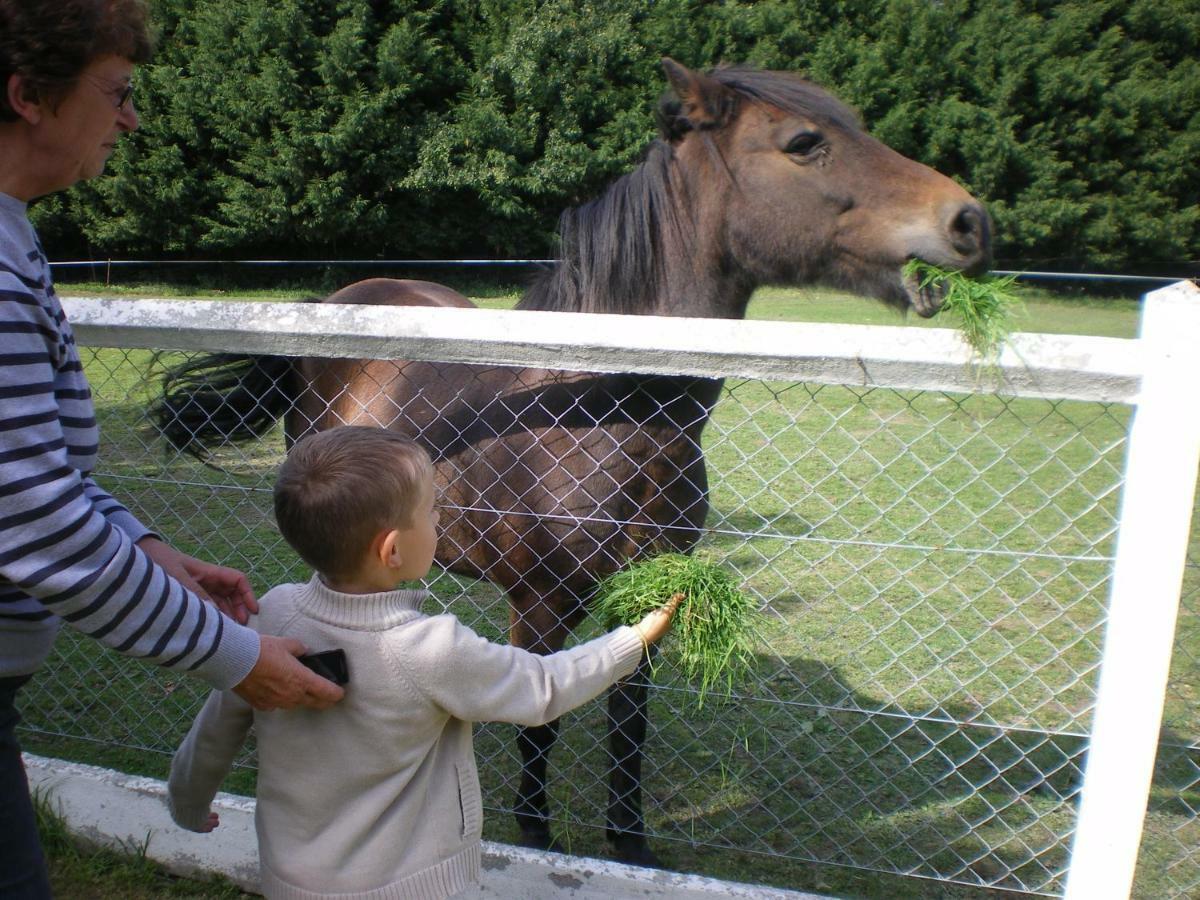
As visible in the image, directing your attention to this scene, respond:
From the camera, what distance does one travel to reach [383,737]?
1384 mm

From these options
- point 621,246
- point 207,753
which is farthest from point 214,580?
point 621,246

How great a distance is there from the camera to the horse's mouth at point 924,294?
97.3 inches

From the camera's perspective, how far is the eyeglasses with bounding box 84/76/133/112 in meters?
1.24

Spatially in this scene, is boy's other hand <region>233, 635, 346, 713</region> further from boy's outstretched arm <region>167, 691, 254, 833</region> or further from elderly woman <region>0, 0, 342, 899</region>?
boy's outstretched arm <region>167, 691, 254, 833</region>

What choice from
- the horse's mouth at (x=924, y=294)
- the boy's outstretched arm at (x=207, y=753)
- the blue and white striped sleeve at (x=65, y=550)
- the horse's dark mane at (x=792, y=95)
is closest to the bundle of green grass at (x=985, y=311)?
the horse's mouth at (x=924, y=294)

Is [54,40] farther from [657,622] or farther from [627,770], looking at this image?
[627,770]

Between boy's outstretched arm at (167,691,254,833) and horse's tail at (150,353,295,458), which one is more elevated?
horse's tail at (150,353,295,458)

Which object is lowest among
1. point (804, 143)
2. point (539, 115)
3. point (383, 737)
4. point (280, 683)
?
point (383, 737)

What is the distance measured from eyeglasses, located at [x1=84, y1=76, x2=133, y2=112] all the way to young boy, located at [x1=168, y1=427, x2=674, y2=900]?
58 centimetres

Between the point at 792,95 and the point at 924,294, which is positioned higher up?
the point at 792,95

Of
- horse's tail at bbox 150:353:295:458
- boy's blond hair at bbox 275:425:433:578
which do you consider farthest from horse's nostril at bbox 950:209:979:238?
horse's tail at bbox 150:353:295:458

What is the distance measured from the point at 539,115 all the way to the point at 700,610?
77.2 feet

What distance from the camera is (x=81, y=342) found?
7.22 feet

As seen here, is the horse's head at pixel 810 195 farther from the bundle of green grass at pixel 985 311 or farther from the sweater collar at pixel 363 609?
the sweater collar at pixel 363 609
